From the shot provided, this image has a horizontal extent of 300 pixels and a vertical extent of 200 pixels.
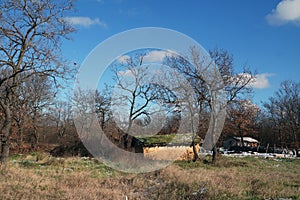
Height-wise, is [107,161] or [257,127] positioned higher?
[257,127]

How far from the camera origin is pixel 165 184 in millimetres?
10367

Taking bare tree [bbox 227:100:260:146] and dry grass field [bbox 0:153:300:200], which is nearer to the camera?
dry grass field [bbox 0:153:300:200]

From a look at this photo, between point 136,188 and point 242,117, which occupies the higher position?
point 242,117

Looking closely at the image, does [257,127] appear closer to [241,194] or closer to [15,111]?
[15,111]

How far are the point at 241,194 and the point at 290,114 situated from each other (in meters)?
42.0

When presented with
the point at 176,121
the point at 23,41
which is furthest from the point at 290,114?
the point at 23,41

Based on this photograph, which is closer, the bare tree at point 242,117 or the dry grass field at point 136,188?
the dry grass field at point 136,188

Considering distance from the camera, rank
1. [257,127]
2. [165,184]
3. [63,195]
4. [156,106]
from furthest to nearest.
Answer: [257,127]
[156,106]
[165,184]
[63,195]

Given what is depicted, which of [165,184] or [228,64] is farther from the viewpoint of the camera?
[228,64]

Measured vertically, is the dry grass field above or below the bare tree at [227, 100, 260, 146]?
below

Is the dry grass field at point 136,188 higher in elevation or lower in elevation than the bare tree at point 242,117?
lower

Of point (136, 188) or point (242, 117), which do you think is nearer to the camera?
point (136, 188)

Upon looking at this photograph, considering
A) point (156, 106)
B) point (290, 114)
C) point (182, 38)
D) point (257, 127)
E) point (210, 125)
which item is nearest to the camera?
point (182, 38)

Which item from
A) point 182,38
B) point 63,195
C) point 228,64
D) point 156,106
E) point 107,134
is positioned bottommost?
point 63,195
